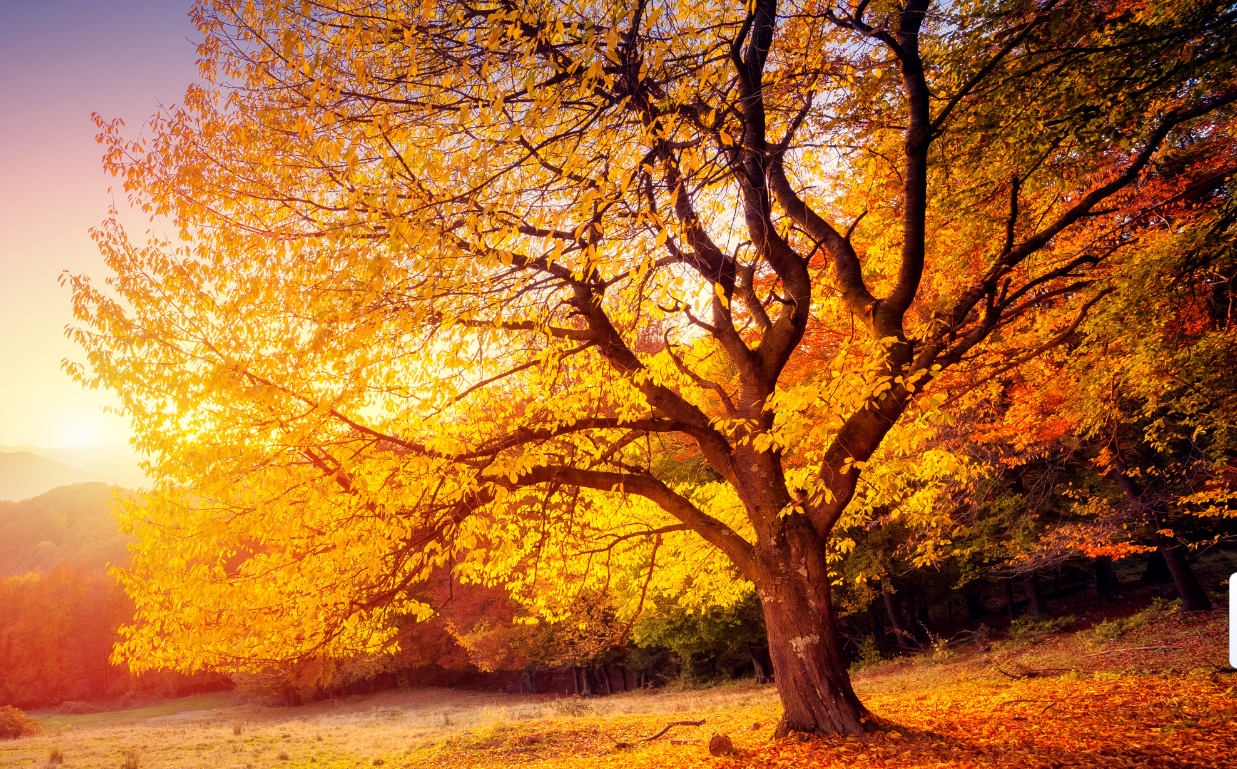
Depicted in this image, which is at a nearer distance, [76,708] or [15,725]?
[15,725]

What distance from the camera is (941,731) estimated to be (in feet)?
20.7

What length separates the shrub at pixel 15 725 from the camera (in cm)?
2355

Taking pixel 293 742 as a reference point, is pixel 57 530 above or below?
above

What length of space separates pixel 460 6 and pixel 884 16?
4.48 metres

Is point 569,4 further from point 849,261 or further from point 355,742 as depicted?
point 355,742

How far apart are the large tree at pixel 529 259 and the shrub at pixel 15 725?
28.0 metres

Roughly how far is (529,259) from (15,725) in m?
33.7

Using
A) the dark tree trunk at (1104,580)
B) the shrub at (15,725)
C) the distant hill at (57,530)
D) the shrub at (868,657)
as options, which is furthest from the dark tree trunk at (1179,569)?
the distant hill at (57,530)

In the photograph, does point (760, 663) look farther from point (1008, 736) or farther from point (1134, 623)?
point (1008, 736)

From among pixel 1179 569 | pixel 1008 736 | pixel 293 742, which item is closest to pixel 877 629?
pixel 1179 569

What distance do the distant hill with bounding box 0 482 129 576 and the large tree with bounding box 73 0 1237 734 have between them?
6881 centimetres

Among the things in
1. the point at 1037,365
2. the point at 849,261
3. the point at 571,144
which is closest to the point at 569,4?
the point at 571,144

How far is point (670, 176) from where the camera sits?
5.23m

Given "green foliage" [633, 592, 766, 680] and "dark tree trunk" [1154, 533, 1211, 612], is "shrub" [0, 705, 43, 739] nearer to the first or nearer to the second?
"green foliage" [633, 592, 766, 680]
